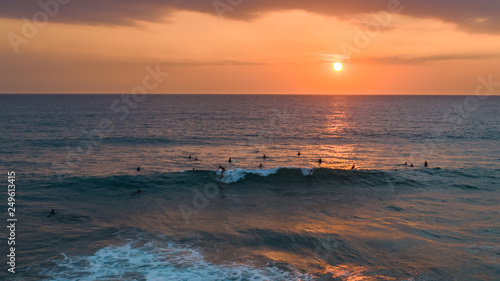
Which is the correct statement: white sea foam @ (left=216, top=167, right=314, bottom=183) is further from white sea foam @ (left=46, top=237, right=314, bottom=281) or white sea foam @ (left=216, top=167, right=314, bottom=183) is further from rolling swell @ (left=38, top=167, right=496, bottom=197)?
white sea foam @ (left=46, top=237, right=314, bottom=281)

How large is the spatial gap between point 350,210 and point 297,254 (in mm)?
10221

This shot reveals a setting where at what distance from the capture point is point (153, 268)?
18.1 meters

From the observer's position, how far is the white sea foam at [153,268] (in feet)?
56.7

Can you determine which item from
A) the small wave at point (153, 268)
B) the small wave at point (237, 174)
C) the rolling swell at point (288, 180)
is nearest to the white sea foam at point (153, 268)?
the small wave at point (153, 268)

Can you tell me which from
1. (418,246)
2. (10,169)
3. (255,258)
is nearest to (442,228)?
(418,246)

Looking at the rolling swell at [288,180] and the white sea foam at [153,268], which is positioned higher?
the rolling swell at [288,180]

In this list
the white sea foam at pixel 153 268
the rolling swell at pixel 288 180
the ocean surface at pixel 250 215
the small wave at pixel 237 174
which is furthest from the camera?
the small wave at pixel 237 174

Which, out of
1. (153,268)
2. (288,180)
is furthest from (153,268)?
(288,180)

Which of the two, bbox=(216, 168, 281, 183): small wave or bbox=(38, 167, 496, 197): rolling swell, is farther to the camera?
bbox=(216, 168, 281, 183): small wave

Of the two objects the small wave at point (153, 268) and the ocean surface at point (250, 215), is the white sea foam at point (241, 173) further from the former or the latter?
the small wave at point (153, 268)

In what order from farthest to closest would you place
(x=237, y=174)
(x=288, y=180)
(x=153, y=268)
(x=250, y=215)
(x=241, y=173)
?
1. (x=241, y=173)
2. (x=237, y=174)
3. (x=288, y=180)
4. (x=250, y=215)
5. (x=153, y=268)

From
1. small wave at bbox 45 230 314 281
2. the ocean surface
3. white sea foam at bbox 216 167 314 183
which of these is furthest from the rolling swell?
small wave at bbox 45 230 314 281

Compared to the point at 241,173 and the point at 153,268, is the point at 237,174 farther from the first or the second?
the point at 153,268

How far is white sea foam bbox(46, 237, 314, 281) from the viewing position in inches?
680
